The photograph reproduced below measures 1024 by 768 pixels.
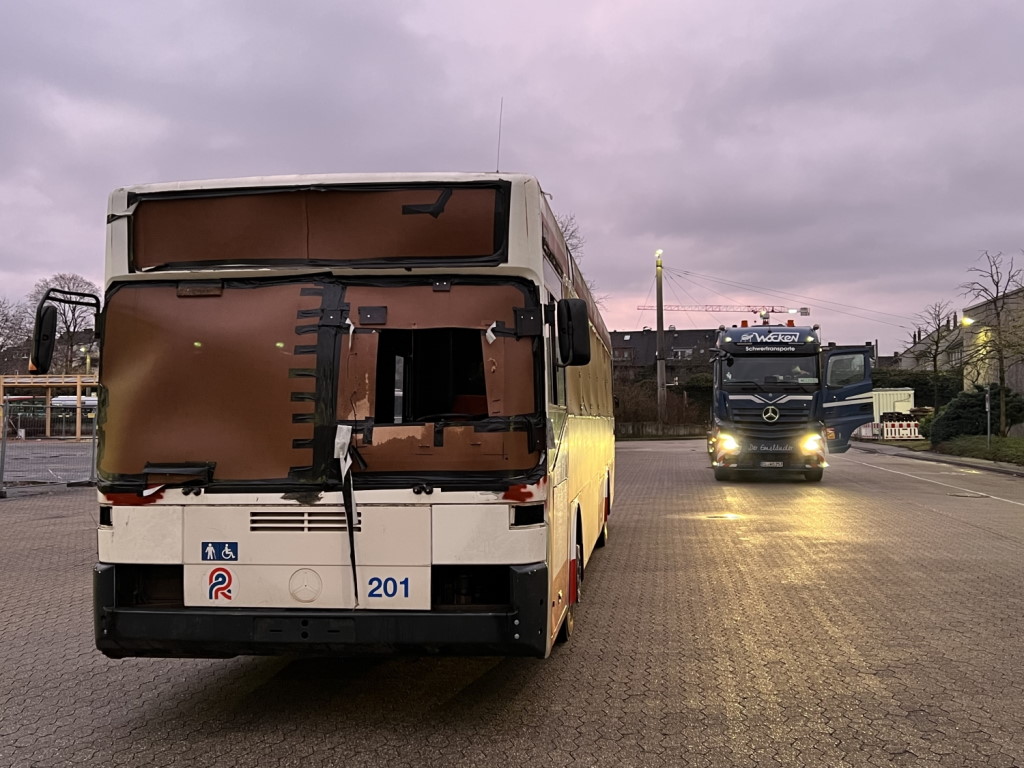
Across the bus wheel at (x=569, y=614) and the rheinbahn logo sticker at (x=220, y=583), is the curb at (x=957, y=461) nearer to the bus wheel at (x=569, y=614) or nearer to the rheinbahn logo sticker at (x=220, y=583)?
the bus wheel at (x=569, y=614)

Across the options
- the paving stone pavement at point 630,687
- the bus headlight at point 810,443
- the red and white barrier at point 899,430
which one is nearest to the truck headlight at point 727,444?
the bus headlight at point 810,443

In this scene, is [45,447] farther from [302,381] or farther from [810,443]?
[302,381]

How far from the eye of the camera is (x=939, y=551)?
10289mm

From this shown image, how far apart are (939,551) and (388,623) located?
809cm

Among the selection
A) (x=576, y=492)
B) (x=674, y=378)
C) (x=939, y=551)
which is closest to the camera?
(x=576, y=492)

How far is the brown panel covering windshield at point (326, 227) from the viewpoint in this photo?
180 inches

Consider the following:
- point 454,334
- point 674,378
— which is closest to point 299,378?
point 454,334

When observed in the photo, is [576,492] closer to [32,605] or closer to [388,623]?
[388,623]

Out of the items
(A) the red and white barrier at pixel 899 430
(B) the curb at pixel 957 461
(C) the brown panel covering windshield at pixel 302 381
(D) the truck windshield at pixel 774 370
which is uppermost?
(D) the truck windshield at pixel 774 370

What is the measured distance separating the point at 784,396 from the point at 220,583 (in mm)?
16089

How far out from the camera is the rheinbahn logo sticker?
4496mm

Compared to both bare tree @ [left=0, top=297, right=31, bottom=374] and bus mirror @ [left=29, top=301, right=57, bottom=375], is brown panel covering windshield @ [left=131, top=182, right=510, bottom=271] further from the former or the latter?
bare tree @ [left=0, top=297, right=31, bottom=374]

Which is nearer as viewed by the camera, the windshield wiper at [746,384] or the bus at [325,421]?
the bus at [325,421]

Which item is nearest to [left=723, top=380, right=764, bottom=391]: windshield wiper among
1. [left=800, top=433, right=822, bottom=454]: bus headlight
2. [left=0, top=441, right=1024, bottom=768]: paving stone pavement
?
[left=800, top=433, right=822, bottom=454]: bus headlight
